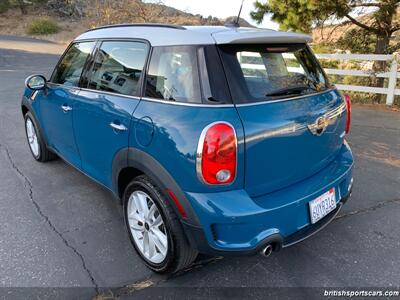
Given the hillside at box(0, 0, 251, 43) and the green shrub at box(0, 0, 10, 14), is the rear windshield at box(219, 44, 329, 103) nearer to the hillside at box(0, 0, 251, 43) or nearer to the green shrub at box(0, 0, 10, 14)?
the hillside at box(0, 0, 251, 43)

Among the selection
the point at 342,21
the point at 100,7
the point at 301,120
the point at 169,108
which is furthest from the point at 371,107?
the point at 100,7

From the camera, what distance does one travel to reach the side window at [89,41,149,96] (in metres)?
2.68

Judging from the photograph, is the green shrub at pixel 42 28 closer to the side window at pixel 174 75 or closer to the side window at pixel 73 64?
the side window at pixel 73 64

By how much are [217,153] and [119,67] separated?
135cm

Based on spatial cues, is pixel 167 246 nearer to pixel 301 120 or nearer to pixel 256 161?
pixel 256 161

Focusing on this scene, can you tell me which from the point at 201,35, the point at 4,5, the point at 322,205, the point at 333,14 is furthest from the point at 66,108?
the point at 4,5

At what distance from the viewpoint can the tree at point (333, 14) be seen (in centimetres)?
802

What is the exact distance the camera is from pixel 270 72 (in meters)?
2.47

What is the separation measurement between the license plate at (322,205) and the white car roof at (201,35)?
114 cm

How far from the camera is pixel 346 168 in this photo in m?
Result: 2.77

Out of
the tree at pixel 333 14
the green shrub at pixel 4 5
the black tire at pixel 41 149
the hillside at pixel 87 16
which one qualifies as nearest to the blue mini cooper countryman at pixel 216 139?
the black tire at pixel 41 149

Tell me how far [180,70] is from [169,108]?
277 millimetres

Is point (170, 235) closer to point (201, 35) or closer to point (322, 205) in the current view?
point (322, 205)

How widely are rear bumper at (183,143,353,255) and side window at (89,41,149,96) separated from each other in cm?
108
